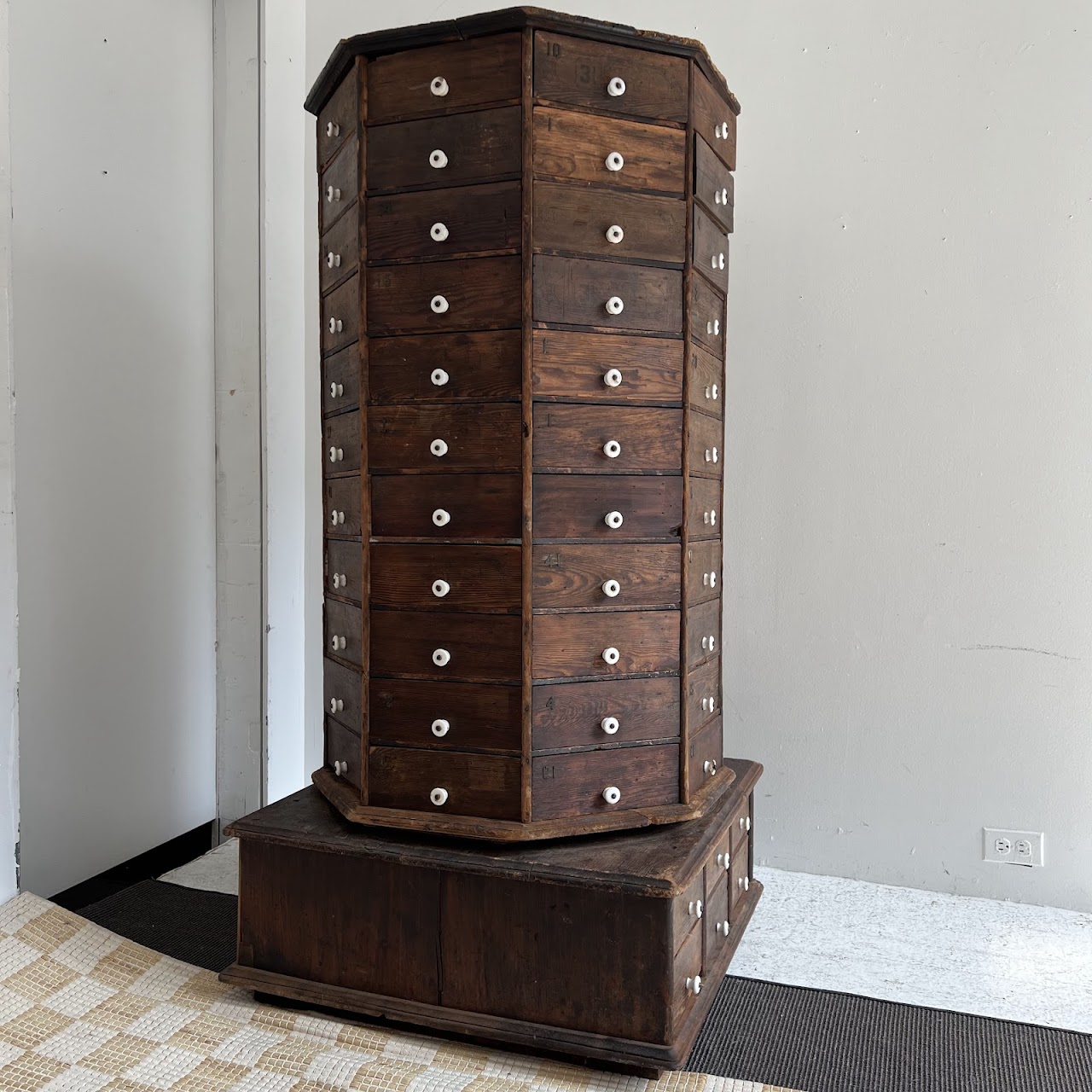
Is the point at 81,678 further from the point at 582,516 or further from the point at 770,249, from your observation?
the point at 770,249

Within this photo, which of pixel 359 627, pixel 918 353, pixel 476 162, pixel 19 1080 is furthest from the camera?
pixel 918 353

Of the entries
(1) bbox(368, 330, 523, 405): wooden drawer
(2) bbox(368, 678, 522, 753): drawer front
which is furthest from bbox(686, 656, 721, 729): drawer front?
(1) bbox(368, 330, 523, 405): wooden drawer

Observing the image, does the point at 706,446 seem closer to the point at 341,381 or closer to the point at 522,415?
the point at 522,415

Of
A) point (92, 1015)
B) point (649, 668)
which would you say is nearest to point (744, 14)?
point (649, 668)

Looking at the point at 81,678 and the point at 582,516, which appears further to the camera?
the point at 81,678

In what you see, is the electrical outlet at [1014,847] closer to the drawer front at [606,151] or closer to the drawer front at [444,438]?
the drawer front at [444,438]

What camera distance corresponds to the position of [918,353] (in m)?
2.72

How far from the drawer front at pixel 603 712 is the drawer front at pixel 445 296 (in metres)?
0.77

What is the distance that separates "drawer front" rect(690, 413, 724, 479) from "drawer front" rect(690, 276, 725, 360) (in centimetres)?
17

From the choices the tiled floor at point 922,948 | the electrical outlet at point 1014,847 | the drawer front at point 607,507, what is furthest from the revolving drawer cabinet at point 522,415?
the electrical outlet at point 1014,847

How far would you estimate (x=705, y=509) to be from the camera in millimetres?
2322

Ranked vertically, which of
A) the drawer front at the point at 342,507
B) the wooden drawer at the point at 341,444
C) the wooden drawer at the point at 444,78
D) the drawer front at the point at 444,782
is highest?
the wooden drawer at the point at 444,78

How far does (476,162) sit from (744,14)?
4.32 ft

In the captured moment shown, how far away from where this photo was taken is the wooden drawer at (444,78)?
6.47ft
